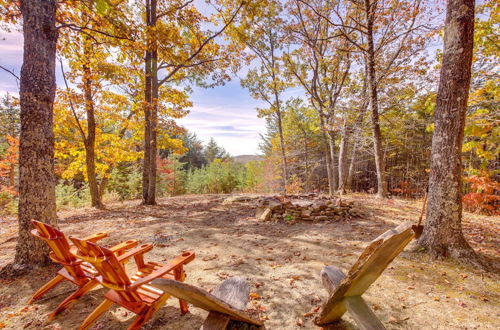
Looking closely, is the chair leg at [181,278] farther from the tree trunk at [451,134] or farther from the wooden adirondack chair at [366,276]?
the tree trunk at [451,134]

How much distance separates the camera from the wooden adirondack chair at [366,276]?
51.0 inches

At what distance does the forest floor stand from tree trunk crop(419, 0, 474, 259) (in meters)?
0.37

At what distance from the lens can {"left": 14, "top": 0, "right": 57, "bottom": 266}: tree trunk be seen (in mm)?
2977

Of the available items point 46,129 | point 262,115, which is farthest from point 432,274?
point 262,115

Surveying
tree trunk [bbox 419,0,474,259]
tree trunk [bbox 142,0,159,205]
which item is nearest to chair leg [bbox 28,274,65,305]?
tree trunk [bbox 419,0,474,259]

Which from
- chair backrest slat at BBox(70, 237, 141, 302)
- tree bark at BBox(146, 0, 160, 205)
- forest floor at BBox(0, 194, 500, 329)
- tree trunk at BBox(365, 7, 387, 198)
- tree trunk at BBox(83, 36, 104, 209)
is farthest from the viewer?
tree trunk at BBox(365, 7, 387, 198)

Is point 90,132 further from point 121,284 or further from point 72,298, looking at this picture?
point 121,284

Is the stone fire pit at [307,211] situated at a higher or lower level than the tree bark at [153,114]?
lower

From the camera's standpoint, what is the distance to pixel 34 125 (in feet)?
9.82

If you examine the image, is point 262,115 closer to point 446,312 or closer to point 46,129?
point 46,129

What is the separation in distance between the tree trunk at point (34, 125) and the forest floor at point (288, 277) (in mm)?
678

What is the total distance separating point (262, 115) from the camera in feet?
48.3

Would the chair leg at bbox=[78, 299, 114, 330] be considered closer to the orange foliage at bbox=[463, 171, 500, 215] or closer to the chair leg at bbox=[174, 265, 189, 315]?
the chair leg at bbox=[174, 265, 189, 315]

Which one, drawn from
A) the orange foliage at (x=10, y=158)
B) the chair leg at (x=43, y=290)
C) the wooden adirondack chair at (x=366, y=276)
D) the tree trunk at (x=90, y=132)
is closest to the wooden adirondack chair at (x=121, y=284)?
the chair leg at (x=43, y=290)
